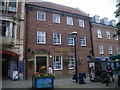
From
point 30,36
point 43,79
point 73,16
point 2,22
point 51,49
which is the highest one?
point 73,16

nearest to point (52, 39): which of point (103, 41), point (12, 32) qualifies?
point (12, 32)

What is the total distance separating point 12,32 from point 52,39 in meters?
5.27

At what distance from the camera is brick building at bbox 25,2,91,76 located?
15.5 m

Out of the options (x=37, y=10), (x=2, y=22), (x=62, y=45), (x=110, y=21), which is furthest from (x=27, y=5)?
(x=110, y=21)

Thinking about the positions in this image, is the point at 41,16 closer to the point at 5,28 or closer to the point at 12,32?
the point at 12,32

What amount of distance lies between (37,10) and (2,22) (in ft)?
16.1

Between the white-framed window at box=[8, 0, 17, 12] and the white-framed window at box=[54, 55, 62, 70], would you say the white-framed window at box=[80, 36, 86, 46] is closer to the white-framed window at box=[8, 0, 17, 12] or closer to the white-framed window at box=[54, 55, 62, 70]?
the white-framed window at box=[54, 55, 62, 70]

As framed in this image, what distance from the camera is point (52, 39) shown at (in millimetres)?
16922

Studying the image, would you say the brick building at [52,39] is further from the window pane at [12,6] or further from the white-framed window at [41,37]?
the window pane at [12,6]

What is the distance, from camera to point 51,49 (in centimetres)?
1653

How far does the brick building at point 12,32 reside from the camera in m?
14.0

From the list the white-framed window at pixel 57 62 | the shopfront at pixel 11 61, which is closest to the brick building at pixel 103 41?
the white-framed window at pixel 57 62

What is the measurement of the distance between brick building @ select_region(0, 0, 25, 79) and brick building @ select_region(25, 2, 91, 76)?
0.81 meters

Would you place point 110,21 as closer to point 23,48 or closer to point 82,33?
point 82,33
